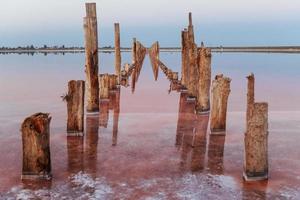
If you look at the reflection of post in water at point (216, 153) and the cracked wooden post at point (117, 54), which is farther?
the cracked wooden post at point (117, 54)

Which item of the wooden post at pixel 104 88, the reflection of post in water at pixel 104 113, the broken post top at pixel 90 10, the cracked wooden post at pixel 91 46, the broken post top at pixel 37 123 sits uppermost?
the broken post top at pixel 90 10

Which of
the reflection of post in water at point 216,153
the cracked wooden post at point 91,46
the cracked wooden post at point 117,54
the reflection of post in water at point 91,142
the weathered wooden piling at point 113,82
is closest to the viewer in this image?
the reflection of post in water at point 216,153

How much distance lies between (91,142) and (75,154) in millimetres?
1039

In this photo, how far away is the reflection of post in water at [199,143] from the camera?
7871 millimetres

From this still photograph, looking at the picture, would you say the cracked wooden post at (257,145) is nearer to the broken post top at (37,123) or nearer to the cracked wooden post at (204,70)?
the broken post top at (37,123)

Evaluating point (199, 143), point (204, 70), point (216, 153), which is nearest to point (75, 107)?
point (199, 143)

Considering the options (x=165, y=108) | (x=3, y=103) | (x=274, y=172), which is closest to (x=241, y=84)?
(x=165, y=108)

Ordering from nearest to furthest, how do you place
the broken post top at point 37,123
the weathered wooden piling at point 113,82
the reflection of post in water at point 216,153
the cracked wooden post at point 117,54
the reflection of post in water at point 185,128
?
the broken post top at point 37,123
the reflection of post in water at point 216,153
the reflection of post in water at point 185,128
the weathered wooden piling at point 113,82
the cracked wooden post at point 117,54

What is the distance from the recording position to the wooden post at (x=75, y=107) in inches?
386

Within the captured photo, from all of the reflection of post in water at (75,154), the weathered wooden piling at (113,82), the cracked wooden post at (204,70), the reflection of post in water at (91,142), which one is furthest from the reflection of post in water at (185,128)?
the weathered wooden piling at (113,82)

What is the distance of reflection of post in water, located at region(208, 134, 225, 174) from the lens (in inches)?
301

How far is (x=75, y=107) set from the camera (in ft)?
32.4

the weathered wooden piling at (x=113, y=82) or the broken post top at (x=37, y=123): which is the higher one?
the weathered wooden piling at (x=113, y=82)

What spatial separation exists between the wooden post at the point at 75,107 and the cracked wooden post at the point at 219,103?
2.95 meters
